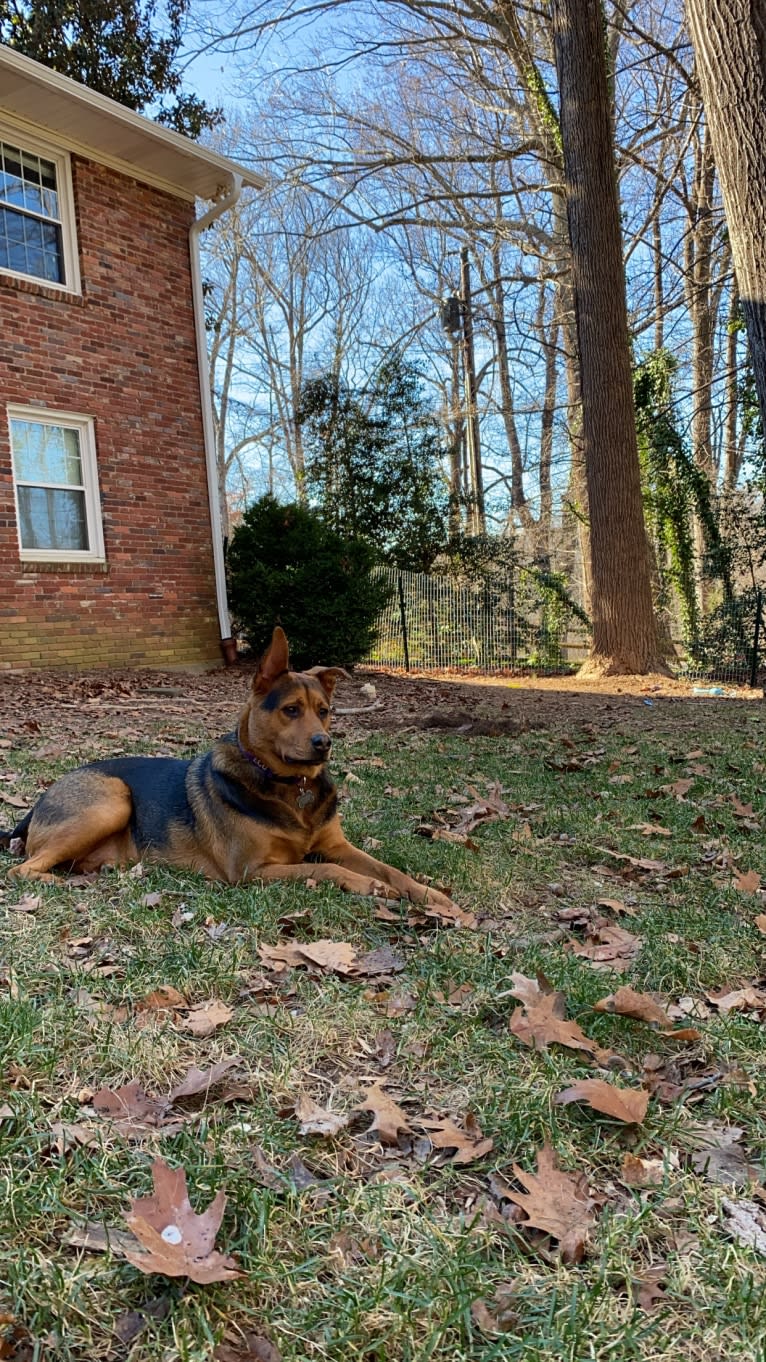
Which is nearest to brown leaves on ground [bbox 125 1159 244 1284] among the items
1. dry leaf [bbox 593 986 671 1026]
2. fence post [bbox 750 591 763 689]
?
dry leaf [bbox 593 986 671 1026]

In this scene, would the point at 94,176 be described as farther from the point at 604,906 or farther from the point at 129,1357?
the point at 129,1357

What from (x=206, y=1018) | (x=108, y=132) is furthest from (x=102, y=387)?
(x=206, y=1018)

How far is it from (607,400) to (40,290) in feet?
27.0

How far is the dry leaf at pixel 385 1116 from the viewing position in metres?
1.80

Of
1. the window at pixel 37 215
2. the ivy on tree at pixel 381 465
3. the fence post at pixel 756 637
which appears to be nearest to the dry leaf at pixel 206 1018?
the window at pixel 37 215

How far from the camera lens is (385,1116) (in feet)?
6.07

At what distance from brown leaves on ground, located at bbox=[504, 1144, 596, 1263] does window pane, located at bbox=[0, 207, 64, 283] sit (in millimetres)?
12585

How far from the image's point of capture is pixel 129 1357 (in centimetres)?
125

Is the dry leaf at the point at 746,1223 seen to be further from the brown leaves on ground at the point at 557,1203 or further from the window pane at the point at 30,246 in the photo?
the window pane at the point at 30,246

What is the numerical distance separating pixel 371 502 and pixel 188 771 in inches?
637

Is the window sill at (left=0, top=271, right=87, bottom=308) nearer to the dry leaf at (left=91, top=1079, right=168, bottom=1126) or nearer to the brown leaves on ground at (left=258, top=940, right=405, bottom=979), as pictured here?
the brown leaves on ground at (left=258, top=940, right=405, bottom=979)

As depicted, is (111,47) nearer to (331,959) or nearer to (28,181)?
(28,181)

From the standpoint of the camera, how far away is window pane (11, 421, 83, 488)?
1104 cm

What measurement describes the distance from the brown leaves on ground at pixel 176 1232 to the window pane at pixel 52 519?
1087 cm
